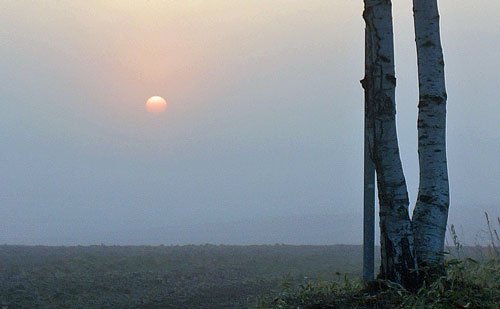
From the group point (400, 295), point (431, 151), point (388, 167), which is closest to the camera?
point (400, 295)

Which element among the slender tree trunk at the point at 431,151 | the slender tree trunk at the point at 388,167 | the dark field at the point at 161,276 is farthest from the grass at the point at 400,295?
the dark field at the point at 161,276

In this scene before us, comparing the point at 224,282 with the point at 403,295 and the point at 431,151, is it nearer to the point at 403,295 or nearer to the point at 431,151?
the point at 431,151

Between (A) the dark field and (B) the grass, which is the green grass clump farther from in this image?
(A) the dark field

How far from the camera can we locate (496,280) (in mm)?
6910

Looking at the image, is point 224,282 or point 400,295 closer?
point 400,295

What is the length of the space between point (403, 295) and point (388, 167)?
1134 mm

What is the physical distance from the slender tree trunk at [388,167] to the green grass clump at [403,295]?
0.70ft

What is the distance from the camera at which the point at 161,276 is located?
16078mm

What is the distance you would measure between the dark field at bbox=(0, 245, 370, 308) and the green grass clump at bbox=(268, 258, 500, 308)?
2138 mm

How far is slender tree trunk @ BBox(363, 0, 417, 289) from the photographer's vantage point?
20.5 ft

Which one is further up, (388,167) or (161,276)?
(388,167)

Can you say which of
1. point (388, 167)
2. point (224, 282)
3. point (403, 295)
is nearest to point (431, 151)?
point (388, 167)

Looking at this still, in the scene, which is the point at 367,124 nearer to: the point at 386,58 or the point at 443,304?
the point at 386,58

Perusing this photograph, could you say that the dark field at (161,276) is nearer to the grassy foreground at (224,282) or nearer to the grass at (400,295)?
the grassy foreground at (224,282)
